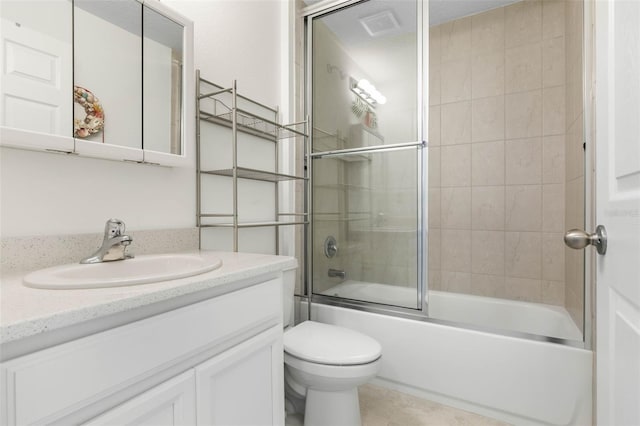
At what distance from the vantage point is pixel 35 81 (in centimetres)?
88

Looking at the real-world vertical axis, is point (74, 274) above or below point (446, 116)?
below

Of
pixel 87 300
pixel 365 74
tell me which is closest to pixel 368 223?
pixel 365 74

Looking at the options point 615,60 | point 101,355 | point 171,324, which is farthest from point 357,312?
point 615,60

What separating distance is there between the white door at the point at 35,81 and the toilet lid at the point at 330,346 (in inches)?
45.2

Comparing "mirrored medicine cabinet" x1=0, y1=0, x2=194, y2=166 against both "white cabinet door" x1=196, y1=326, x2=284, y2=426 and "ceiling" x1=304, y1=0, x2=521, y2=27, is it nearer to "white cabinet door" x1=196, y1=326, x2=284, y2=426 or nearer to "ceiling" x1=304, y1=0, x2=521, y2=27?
"white cabinet door" x1=196, y1=326, x2=284, y2=426

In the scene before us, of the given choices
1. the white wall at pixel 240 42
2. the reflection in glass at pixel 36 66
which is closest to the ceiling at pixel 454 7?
the white wall at pixel 240 42

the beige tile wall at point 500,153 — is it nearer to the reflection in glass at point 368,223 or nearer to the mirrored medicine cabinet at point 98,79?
the reflection in glass at point 368,223

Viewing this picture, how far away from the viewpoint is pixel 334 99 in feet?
6.56

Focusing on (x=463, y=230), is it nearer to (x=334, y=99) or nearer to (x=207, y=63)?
(x=334, y=99)

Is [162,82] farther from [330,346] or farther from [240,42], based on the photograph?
[330,346]

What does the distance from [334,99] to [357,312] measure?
1333 millimetres

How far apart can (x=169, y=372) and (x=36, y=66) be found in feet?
3.03

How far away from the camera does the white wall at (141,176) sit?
896 mm

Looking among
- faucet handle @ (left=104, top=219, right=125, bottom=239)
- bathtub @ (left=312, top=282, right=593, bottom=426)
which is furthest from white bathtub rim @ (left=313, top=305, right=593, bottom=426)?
faucet handle @ (left=104, top=219, right=125, bottom=239)
